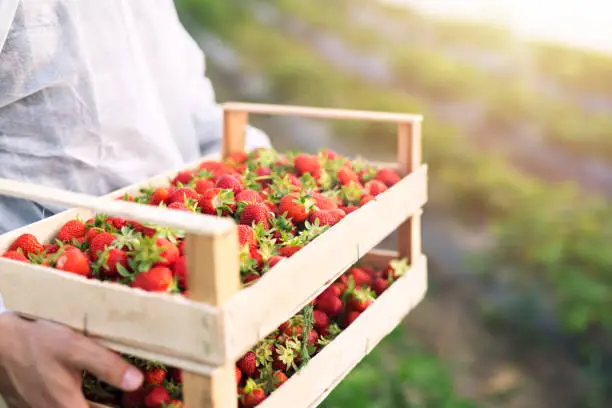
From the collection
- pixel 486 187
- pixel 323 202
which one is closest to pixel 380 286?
pixel 323 202

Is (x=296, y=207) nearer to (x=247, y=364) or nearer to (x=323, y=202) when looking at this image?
(x=323, y=202)

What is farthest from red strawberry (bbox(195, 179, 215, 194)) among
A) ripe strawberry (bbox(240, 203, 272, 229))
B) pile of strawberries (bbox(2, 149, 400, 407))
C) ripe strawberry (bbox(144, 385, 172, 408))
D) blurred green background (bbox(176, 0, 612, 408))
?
blurred green background (bbox(176, 0, 612, 408))

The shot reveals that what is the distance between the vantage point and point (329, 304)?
124 cm

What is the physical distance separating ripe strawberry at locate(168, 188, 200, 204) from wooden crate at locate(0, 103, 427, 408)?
119mm

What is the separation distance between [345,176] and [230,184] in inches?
8.3

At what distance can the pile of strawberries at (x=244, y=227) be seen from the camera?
944 mm

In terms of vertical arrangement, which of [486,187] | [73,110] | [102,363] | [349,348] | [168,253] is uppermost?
[73,110]

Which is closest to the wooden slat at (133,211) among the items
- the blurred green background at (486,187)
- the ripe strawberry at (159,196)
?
the ripe strawberry at (159,196)

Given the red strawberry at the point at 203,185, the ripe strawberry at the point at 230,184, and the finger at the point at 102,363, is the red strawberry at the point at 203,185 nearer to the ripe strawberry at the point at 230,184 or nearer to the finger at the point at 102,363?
the ripe strawberry at the point at 230,184

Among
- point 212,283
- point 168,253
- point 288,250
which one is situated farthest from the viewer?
point 288,250

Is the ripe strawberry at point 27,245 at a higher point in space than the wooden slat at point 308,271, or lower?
higher

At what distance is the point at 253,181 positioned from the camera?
1261 millimetres

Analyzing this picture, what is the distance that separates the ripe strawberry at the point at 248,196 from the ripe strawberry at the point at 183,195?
0.05 m

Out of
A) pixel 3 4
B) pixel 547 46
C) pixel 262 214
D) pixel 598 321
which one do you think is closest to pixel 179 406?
pixel 262 214
